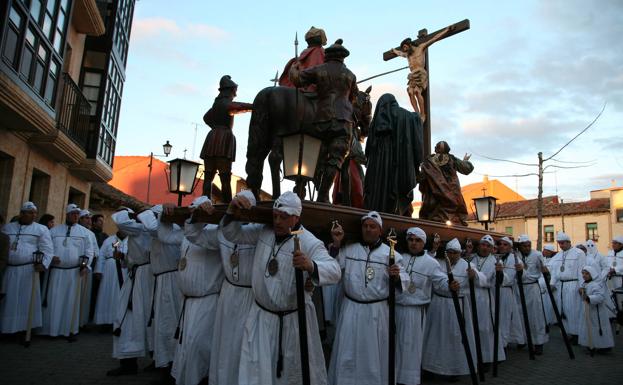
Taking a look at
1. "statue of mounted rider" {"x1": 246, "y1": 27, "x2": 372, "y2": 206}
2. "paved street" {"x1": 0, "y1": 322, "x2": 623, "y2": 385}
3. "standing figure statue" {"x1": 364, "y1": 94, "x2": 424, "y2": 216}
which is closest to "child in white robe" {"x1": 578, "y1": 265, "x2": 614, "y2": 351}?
"paved street" {"x1": 0, "y1": 322, "x2": 623, "y2": 385}

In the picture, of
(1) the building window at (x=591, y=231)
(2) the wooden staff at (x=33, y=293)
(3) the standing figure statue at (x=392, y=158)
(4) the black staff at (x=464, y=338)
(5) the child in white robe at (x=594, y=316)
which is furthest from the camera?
(1) the building window at (x=591, y=231)

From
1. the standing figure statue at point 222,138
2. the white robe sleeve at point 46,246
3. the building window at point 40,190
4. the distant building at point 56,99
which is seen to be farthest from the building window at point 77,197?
the standing figure statue at point 222,138

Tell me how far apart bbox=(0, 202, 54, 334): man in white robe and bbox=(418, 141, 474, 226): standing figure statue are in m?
6.99

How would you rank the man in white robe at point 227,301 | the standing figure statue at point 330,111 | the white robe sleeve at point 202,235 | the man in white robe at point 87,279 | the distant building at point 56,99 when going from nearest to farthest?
the man in white robe at point 227,301 < the white robe sleeve at point 202,235 < the standing figure statue at point 330,111 < the man in white robe at point 87,279 < the distant building at point 56,99

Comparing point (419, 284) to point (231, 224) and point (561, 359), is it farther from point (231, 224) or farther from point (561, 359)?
point (561, 359)

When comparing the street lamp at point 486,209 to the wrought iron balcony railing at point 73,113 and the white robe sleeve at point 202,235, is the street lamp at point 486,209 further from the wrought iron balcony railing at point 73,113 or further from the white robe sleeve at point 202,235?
the wrought iron balcony railing at point 73,113

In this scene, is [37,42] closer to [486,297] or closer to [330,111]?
[330,111]

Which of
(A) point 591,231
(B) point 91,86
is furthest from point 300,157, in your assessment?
(A) point 591,231

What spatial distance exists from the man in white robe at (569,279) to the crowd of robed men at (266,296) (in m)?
0.90

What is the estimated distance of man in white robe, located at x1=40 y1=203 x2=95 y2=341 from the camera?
8.15 meters

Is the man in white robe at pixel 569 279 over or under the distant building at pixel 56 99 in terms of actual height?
under

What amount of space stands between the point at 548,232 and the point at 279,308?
43518 mm

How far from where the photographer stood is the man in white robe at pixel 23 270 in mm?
7758

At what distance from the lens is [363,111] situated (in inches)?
316
